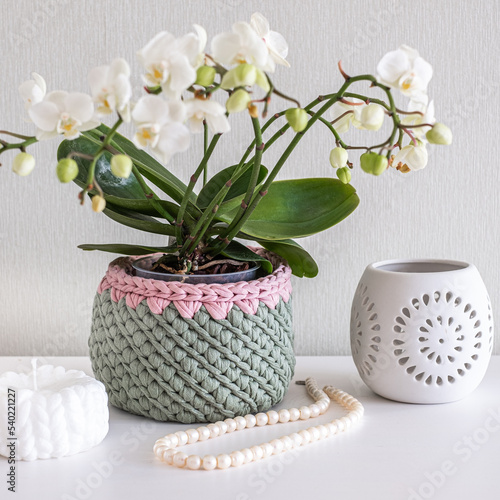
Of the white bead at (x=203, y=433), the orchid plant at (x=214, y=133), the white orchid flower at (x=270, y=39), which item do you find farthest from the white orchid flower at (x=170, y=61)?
the white bead at (x=203, y=433)

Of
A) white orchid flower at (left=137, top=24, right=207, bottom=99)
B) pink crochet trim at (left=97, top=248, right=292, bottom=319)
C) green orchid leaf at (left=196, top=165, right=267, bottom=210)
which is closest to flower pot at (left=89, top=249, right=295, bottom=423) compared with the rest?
pink crochet trim at (left=97, top=248, right=292, bottom=319)

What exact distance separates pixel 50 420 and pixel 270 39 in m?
0.38

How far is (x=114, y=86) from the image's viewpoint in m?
0.46

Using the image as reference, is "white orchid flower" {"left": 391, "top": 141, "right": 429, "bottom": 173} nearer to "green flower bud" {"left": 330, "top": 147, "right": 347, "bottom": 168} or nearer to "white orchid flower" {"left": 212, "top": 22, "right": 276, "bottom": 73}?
"green flower bud" {"left": 330, "top": 147, "right": 347, "bottom": 168}

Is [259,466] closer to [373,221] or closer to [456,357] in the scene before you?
[456,357]

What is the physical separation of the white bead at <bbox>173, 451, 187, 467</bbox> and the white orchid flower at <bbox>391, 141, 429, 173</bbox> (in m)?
0.32

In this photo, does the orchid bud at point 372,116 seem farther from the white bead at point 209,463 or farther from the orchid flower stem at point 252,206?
the white bead at point 209,463

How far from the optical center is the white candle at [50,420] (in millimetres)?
547

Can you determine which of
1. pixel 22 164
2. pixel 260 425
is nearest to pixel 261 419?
pixel 260 425

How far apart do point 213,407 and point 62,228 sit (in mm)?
371

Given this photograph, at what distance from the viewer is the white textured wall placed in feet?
2.73

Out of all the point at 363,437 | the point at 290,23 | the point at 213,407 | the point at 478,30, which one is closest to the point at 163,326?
the point at 213,407

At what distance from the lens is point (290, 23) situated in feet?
2.73

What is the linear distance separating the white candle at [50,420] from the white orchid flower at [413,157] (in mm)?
340
